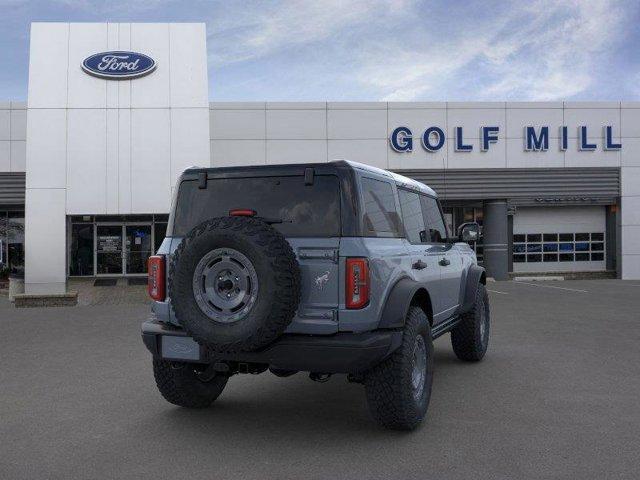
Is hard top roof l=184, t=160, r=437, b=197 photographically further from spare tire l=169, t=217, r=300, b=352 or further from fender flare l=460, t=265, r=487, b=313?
fender flare l=460, t=265, r=487, b=313

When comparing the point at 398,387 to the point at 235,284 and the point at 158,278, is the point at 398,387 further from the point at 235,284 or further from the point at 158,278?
the point at 158,278

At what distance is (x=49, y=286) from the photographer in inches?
771

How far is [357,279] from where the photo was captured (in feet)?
14.0

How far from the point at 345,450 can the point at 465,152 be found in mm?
22110

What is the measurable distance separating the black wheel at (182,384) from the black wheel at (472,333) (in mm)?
3122

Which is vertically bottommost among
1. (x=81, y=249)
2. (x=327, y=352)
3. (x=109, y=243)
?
(x=327, y=352)

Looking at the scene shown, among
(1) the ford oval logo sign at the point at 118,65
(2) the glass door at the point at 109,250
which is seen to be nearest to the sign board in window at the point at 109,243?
(2) the glass door at the point at 109,250

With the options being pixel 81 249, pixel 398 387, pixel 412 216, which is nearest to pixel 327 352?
pixel 398 387

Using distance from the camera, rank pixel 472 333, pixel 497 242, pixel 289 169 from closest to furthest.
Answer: pixel 289 169
pixel 472 333
pixel 497 242

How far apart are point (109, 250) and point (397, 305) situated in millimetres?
21795

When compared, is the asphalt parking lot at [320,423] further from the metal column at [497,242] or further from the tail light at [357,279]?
the metal column at [497,242]

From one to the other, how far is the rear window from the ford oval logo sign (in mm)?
16550

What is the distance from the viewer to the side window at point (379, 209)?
4.64 metres

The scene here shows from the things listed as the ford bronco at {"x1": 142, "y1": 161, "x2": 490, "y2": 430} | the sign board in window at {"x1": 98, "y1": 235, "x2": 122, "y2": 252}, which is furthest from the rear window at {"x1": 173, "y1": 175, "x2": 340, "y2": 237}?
the sign board in window at {"x1": 98, "y1": 235, "x2": 122, "y2": 252}
